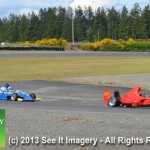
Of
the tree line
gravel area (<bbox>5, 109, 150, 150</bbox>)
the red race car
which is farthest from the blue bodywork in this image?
the tree line

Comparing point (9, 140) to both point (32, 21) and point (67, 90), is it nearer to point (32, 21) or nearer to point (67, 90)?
point (67, 90)

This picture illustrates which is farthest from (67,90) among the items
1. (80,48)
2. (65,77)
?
(80,48)

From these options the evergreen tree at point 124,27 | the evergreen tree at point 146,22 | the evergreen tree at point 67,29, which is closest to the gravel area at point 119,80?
the evergreen tree at point 146,22

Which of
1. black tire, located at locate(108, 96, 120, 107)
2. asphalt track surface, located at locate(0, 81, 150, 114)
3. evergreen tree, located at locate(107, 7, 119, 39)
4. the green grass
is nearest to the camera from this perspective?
asphalt track surface, located at locate(0, 81, 150, 114)

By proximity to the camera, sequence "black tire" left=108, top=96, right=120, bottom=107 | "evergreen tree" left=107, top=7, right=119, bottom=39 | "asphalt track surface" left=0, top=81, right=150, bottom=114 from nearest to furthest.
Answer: "asphalt track surface" left=0, top=81, right=150, bottom=114, "black tire" left=108, top=96, right=120, bottom=107, "evergreen tree" left=107, top=7, right=119, bottom=39

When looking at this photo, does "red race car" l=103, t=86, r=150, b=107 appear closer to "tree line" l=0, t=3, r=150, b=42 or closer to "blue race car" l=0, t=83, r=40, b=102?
"blue race car" l=0, t=83, r=40, b=102

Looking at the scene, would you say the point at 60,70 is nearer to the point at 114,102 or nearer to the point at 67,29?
the point at 114,102

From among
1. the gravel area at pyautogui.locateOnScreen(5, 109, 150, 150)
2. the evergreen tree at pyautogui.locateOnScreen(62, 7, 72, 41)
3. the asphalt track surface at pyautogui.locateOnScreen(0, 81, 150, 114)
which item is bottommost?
the asphalt track surface at pyautogui.locateOnScreen(0, 81, 150, 114)

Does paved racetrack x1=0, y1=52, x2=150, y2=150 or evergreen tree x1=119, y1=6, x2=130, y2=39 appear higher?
evergreen tree x1=119, y1=6, x2=130, y2=39

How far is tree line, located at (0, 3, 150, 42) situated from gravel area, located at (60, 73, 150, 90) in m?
124

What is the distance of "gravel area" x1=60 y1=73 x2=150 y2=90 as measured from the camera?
28703 millimetres

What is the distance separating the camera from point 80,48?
9950 centimetres

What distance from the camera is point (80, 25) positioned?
183750mm

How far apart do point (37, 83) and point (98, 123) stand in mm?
17715
